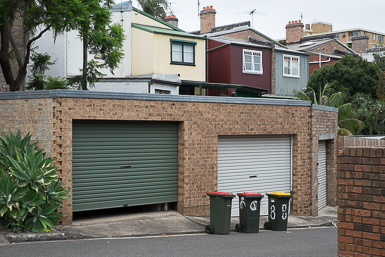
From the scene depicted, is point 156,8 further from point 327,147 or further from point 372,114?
point 327,147

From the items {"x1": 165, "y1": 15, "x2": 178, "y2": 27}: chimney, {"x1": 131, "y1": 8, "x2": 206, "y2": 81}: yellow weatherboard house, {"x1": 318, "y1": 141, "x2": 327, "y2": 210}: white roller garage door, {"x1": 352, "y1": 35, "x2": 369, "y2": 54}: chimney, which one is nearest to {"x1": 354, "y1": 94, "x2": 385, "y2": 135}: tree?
{"x1": 131, "y1": 8, "x2": 206, "y2": 81}: yellow weatherboard house

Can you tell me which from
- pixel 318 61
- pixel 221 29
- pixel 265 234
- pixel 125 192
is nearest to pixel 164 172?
pixel 125 192

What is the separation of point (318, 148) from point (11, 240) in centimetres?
1295

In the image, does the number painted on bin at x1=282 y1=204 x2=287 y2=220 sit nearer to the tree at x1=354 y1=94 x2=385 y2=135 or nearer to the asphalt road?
the asphalt road

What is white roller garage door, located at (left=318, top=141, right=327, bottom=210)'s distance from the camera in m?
18.9

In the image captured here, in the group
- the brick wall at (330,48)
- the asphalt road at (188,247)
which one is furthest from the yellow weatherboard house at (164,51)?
the brick wall at (330,48)

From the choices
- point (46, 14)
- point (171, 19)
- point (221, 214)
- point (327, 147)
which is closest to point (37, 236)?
point (221, 214)

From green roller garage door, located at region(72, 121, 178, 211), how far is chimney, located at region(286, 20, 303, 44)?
3714 cm

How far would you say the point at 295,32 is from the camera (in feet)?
158

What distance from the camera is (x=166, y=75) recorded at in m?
24.3

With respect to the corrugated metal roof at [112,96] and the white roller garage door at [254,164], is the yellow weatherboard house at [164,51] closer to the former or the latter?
the white roller garage door at [254,164]

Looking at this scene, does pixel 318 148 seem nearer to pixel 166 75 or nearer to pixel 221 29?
pixel 166 75

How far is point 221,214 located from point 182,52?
16.5 m

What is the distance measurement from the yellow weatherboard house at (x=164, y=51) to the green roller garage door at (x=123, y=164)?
11.9 m
